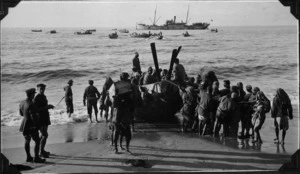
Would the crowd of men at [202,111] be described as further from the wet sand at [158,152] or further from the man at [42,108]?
the wet sand at [158,152]

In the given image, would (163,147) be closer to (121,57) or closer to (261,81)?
(261,81)

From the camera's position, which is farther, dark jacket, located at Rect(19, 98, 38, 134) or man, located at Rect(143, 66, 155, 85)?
man, located at Rect(143, 66, 155, 85)

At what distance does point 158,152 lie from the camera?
6.83 meters

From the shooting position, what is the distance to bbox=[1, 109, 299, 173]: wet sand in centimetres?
588

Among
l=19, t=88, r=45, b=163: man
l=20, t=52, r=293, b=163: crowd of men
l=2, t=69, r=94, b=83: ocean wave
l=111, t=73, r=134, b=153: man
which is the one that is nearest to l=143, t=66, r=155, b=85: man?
l=20, t=52, r=293, b=163: crowd of men

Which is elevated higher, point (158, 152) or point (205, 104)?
point (205, 104)

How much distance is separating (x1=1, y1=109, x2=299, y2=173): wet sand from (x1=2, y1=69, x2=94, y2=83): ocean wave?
15.7 meters

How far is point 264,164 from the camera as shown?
5.99 metres

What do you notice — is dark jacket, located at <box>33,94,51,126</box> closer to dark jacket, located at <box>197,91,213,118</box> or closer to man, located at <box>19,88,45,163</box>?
man, located at <box>19,88,45,163</box>

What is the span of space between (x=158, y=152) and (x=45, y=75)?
68.0ft

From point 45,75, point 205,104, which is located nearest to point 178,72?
point 205,104

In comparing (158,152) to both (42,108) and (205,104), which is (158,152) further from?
(42,108)

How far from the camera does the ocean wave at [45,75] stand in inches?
930

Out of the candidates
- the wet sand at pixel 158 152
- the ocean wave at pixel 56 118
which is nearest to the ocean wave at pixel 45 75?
the ocean wave at pixel 56 118
